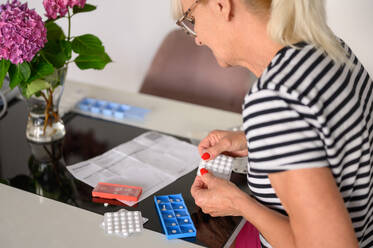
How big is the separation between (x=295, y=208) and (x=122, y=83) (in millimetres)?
2178

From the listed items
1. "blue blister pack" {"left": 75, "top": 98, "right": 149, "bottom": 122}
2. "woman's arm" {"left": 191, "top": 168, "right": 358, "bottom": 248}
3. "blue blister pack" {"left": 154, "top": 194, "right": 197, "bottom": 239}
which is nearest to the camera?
"woman's arm" {"left": 191, "top": 168, "right": 358, "bottom": 248}

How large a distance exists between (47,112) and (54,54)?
0.18 m

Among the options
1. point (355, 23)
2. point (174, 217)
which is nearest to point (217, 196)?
point (174, 217)

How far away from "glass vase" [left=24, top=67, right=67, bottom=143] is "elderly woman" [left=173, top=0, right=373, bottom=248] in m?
0.49

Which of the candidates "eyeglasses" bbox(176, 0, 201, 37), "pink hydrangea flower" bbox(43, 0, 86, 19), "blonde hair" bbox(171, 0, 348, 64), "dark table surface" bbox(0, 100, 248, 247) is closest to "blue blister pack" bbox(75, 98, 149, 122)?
"dark table surface" bbox(0, 100, 248, 247)

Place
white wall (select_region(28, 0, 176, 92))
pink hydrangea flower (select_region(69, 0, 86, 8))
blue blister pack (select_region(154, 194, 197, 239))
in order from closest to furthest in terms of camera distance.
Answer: blue blister pack (select_region(154, 194, 197, 239)), pink hydrangea flower (select_region(69, 0, 86, 8)), white wall (select_region(28, 0, 176, 92))

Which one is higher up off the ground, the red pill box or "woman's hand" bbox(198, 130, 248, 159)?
"woman's hand" bbox(198, 130, 248, 159)

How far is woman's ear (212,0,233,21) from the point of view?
3.00 ft

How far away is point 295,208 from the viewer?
78 cm

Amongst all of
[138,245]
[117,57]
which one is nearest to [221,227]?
[138,245]

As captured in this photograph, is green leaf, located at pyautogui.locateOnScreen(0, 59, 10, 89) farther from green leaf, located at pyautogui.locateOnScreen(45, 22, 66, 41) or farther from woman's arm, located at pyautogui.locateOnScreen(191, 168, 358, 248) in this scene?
woman's arm, located at pyautogui.locateOnScreen(191, 168, 358, 248)

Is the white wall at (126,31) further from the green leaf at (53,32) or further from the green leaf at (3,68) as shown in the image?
the green leaf at (3,68)

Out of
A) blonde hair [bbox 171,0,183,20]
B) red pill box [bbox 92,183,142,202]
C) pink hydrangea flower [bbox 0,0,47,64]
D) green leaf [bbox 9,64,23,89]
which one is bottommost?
red pill box [bbox 92,183,142,202]

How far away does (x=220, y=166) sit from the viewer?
128cm
